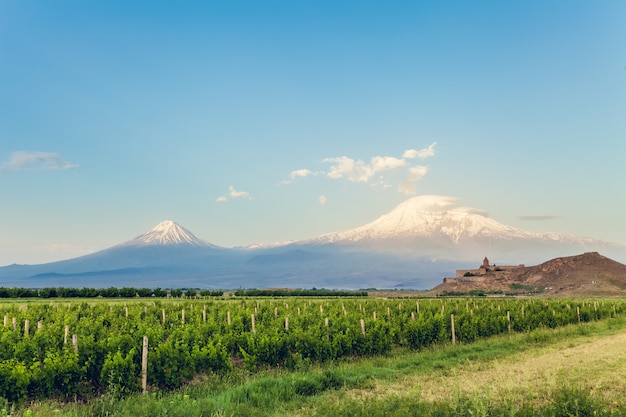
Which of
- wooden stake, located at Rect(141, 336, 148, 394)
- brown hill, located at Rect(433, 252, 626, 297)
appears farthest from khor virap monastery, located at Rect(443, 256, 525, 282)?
wooden stake, located at Rect(141, 336, 148, 394)

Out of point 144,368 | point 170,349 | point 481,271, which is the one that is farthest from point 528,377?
point 481,271

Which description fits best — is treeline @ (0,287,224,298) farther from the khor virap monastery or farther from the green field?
the khor virap monastery

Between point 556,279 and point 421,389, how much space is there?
14728 cm

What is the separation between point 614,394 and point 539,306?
29.9m

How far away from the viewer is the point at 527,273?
156375 millimetres

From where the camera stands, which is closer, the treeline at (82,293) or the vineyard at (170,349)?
the vineyard at (170,349)

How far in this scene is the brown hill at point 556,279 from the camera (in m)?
127

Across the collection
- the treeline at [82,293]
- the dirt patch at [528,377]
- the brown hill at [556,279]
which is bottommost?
the brown hill at [556,279]

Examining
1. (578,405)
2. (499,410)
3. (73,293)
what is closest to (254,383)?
(499,410)

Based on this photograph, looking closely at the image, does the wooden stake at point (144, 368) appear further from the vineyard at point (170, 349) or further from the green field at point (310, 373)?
the green field at point (310, 373)

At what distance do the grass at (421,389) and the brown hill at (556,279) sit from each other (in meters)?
113

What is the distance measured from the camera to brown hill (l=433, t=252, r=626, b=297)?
12738 centimetres

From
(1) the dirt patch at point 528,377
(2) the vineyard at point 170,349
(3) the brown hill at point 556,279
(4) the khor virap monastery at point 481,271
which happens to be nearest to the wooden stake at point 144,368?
(2) the vineyard at point 170,349

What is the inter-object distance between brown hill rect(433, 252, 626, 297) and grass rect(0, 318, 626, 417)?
370 feet
